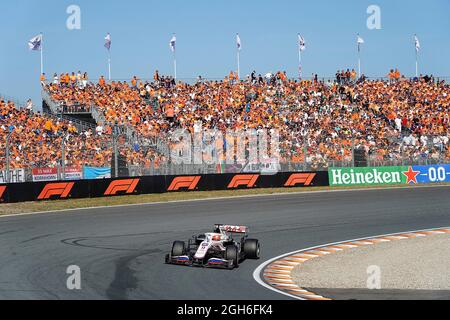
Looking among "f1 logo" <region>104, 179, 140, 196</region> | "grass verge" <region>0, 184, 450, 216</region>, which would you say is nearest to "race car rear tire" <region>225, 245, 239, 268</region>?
"grass verge" <region>0, 184, 450, 216</region>

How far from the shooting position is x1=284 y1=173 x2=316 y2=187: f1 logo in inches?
1369

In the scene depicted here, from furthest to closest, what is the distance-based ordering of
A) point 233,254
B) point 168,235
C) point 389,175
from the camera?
point 389,175 → point 168,235 → point 233,254

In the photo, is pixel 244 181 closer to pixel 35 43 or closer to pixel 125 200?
pixel 125 200

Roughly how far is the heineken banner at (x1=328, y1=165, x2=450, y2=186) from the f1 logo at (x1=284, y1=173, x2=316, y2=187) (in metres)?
1.09

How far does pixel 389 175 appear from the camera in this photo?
1441 inches

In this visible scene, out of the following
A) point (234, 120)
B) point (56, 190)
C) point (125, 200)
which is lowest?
point (125, 200)

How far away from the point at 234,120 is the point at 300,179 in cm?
835

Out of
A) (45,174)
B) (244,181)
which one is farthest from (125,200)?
(244,181)

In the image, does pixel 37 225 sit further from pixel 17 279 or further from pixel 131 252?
pixel 17 279

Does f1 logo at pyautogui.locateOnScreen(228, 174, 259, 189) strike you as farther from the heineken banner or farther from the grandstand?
the heineken banner

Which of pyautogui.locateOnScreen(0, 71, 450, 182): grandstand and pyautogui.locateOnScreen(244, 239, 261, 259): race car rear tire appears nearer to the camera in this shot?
pyautogui.locateOnScreen(244, 239, 261, 259): race car rear tire

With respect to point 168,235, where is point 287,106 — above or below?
above

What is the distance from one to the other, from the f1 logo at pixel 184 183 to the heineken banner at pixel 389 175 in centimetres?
699
